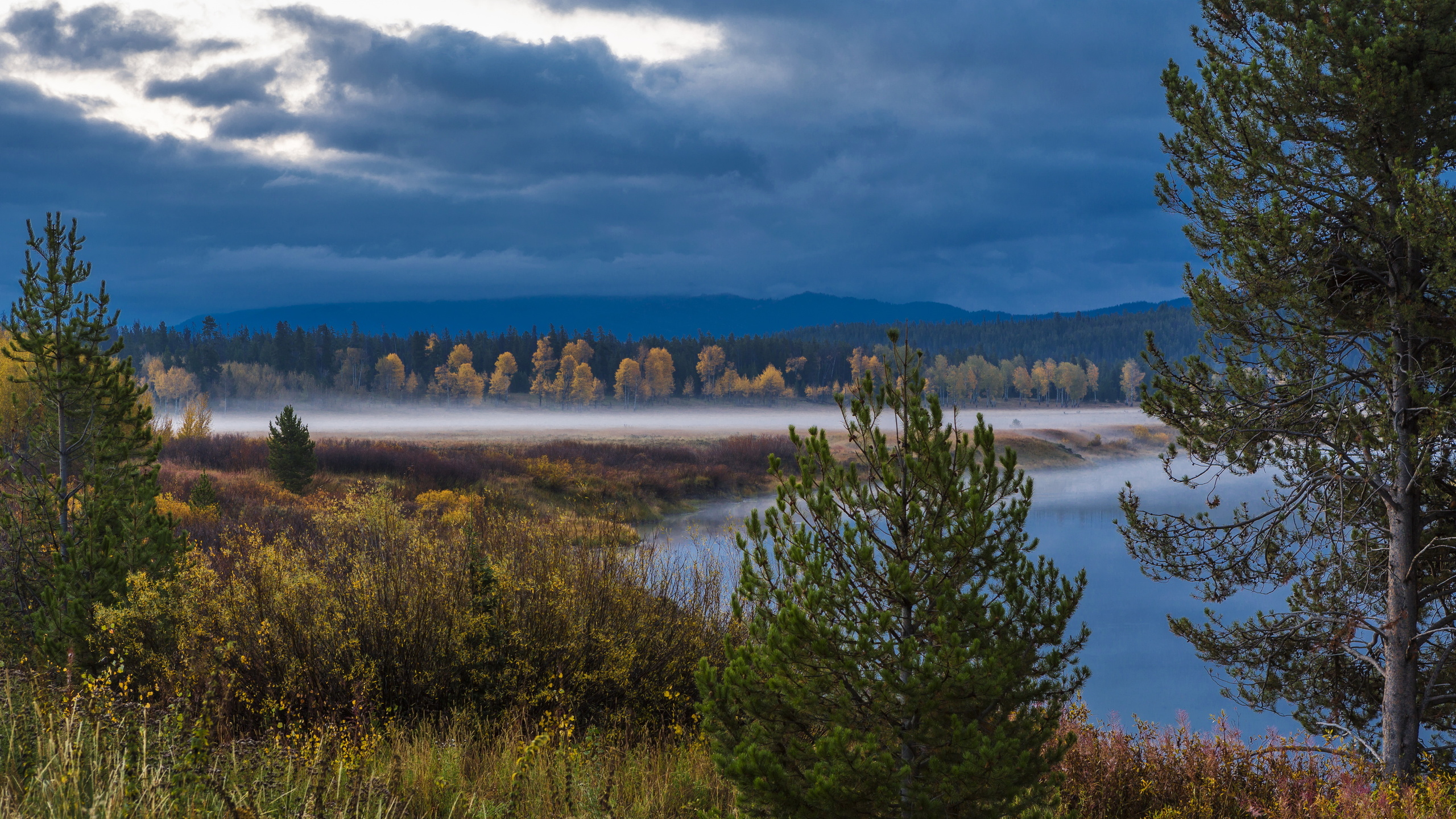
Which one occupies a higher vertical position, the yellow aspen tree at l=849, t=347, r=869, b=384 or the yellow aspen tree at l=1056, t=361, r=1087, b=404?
the yellow aspen tree at l=849, t=347, r=869, b=384

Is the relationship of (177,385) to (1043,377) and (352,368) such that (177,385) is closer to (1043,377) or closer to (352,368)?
(352,368)

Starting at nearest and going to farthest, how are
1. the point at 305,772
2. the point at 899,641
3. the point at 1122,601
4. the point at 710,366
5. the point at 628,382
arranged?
the point at 899,641
the point at 305,772
the point at 1122,601
the point at 628,382
the point at 710,366

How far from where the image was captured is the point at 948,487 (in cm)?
425

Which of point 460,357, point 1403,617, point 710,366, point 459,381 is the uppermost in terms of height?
point 460,357

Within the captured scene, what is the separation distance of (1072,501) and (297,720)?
44469 millimetres

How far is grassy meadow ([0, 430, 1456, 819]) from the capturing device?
5.14 meters

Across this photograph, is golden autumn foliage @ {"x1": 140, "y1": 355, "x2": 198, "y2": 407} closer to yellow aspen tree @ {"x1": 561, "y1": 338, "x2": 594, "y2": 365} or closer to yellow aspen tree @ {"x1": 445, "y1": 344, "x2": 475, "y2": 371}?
yellow aspen tree @ {"x1": 445, "y1": 344, "x2": 475, "y2": 371}

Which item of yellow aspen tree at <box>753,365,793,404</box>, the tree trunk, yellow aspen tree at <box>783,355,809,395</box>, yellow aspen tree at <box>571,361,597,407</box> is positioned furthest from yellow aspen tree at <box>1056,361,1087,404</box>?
the tree trunk

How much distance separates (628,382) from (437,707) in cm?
11308

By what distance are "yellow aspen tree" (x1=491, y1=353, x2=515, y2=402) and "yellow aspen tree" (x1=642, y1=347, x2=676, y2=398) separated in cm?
1927

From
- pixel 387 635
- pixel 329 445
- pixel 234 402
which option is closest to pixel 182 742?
pixel 387 635

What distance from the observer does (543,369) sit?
12456 cm

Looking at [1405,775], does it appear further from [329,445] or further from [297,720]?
[329,445]

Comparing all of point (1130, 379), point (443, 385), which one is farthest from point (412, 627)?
point (1130, 379)
